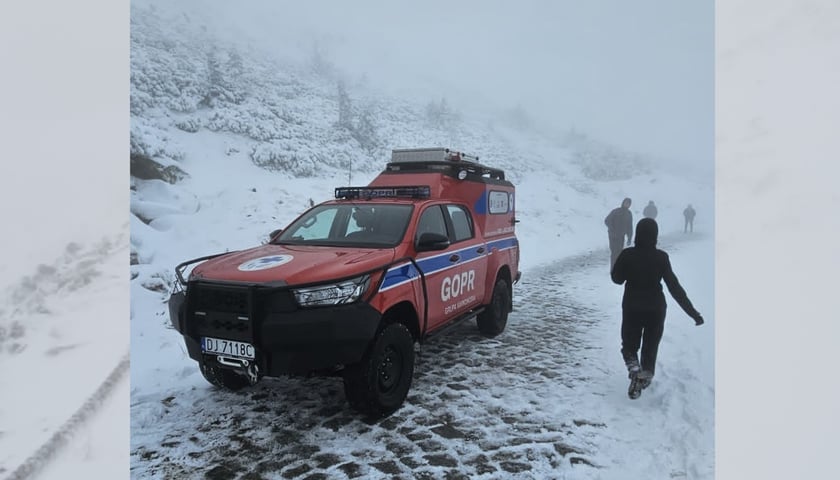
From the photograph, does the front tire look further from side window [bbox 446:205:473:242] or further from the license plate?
side window [bbox 446:205:473:242]

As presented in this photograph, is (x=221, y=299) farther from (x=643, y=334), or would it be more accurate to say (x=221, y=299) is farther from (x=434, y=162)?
(x=643, y=334)

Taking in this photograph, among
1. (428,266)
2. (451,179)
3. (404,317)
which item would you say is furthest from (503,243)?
(404,317)

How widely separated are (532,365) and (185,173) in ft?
18.6

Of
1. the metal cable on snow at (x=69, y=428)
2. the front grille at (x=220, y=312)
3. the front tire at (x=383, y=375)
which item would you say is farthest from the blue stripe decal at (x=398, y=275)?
the metal cable on snow at (x=69, y=428)

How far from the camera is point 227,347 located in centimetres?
292

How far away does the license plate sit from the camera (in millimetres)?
Answer: 2863

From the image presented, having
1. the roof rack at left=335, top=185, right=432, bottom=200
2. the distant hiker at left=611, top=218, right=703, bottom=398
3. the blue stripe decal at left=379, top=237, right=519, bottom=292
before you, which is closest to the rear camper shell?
the blue stripe decal at left=379, top=237, right=519, bottom=292

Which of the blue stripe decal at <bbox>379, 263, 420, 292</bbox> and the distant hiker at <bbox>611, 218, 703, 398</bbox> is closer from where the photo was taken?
the blue stripe decal at <bbox>379, 263, 420, 292</bbox>

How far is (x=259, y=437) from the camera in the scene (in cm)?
308

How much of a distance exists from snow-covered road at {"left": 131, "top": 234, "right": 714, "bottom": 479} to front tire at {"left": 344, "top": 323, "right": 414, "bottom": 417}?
145 millimetres

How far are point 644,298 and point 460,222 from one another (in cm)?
188

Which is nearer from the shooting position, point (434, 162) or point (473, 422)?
point (473, 422)

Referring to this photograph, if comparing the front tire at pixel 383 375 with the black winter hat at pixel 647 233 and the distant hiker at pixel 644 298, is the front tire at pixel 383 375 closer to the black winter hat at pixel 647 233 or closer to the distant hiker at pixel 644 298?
the distant hiker at pixel 644 298

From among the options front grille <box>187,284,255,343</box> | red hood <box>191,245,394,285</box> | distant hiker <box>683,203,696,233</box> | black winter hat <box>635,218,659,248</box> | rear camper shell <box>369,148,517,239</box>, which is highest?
rear camper shell <box>369,148,517,239</box>
